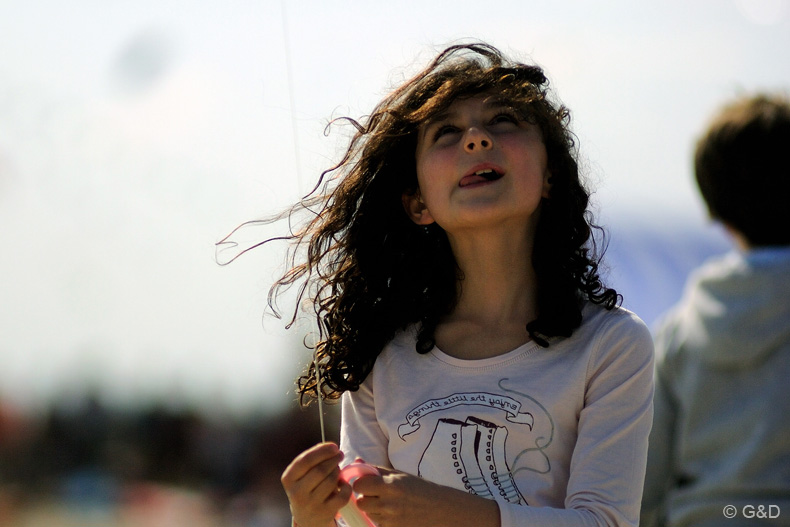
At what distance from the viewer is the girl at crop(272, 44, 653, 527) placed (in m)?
2.36

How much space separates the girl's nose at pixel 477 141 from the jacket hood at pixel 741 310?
0.65 metres

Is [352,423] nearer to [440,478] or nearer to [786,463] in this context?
[440,478]

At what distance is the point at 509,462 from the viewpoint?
244 centimetres

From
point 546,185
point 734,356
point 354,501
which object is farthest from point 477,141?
point 354,501

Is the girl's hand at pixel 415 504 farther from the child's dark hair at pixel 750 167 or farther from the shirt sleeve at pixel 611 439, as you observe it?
the child's dark hair at pixel 750 167

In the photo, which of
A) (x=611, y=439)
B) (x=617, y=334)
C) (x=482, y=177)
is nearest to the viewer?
(x=611, y=439)

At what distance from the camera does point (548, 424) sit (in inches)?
96.4

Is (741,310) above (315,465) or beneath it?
above

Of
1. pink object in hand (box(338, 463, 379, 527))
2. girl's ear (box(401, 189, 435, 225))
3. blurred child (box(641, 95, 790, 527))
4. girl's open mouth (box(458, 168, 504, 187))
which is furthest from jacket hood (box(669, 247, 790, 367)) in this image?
pink object in hand (box(338, 463, 379, 527))

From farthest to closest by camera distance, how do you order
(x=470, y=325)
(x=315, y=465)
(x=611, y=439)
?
(x=470, y=325), (x=611, y=439), (x=315, y=465)

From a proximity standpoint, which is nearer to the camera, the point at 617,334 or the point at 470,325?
the point at 617,334

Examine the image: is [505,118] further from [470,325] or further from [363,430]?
[363,430]

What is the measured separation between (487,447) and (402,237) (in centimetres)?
74

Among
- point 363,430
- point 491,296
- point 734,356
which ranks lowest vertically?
point 363,430
